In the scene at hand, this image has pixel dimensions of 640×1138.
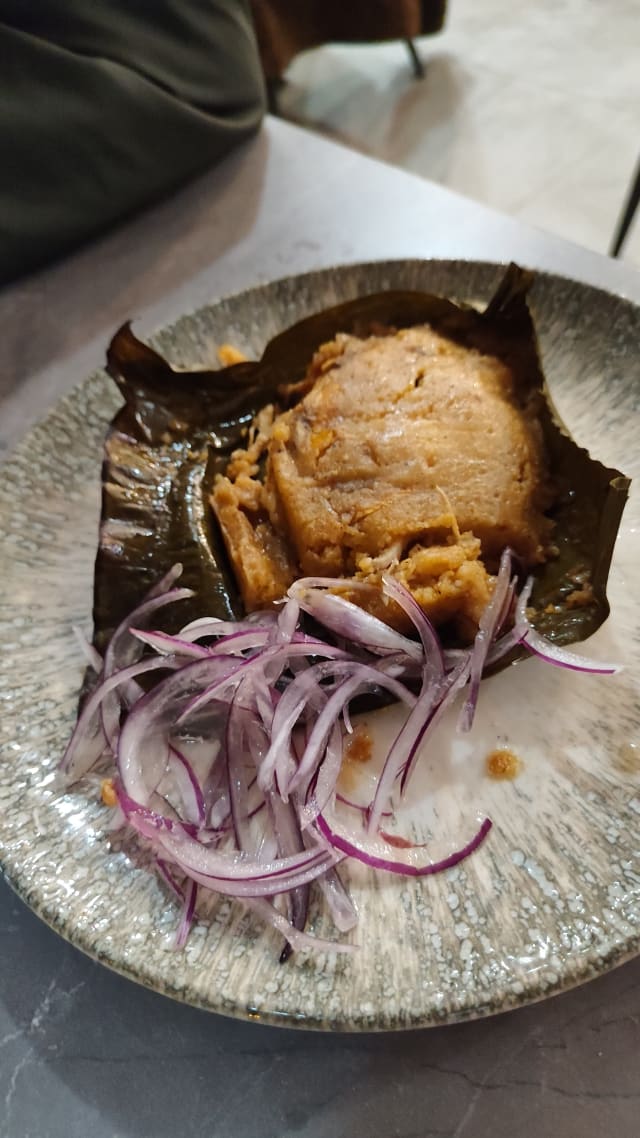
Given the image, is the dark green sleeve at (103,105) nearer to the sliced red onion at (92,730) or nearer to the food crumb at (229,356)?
the food crumb at (229,356)

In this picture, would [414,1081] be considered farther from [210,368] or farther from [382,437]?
[210,368]

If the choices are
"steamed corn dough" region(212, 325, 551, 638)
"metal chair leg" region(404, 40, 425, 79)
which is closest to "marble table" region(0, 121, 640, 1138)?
"steamed corn dough" region(212, 325, 551, 638)

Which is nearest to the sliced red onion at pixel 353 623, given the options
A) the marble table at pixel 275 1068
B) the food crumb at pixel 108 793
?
the food crumb at pixel 108 793

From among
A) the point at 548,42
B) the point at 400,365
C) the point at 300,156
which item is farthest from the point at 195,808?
the point at 548,42

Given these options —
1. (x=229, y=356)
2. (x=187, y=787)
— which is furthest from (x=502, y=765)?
(x=229, y=356)

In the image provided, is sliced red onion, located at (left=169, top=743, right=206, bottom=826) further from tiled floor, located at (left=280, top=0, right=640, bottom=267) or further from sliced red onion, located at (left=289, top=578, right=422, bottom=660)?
tiled floor, located at (left=280, top=0, right=640, bottom=267)
